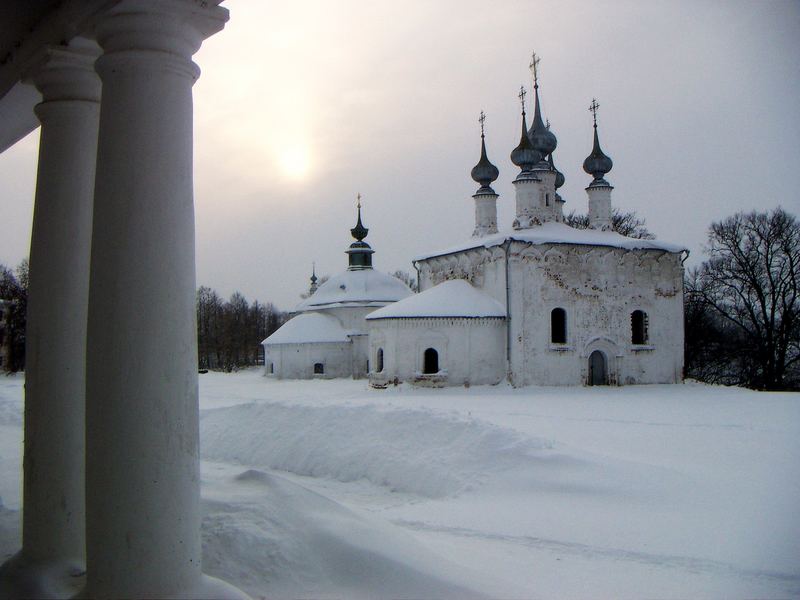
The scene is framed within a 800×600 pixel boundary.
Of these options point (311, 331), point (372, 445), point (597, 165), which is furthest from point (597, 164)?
point (372, 445)

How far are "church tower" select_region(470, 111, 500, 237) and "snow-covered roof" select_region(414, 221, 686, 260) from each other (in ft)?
4.33

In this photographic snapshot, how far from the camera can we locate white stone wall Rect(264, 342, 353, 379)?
121 feet

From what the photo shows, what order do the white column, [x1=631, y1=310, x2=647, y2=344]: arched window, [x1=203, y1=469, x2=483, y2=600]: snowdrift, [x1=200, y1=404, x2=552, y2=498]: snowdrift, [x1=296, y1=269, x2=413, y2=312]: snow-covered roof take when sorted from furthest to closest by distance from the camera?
[x1=296, y1=269, x2=413, y2=312]: snow-covered roof < [x1=631, y1=310, x2=647, y2=344]: arched window < [x1=200, y1=404, x2=552, y2=498]: snowdrift < [x1=203, y1=469, x2=483, y2=600]: snowdrift < the white column

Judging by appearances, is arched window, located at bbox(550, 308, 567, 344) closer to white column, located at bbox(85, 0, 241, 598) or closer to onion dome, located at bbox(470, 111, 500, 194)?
onion dome, located at bbox(470, 111, 500, 194)

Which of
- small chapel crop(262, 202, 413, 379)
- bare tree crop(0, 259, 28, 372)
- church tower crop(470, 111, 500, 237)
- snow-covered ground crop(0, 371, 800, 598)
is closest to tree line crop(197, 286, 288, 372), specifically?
bare tree crop(0, 259, 28, 372)

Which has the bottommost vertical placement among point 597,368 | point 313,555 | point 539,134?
point 313,555

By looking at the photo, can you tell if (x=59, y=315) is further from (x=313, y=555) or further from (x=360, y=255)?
(x=360, y=255)

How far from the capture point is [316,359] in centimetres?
3703

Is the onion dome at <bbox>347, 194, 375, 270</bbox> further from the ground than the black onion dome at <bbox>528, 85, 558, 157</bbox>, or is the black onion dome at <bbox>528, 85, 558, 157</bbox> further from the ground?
the black onion dome at <bbox>528, 85, 558, 157</bbox>

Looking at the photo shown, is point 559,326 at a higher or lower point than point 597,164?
lower

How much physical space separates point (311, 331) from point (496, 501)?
28.8 meters

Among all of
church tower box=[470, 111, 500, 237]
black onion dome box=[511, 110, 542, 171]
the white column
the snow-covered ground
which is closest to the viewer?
the white column

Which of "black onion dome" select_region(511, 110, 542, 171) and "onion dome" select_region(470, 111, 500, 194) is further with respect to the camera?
"onion dome" select_region(470, 111, 500, 194)

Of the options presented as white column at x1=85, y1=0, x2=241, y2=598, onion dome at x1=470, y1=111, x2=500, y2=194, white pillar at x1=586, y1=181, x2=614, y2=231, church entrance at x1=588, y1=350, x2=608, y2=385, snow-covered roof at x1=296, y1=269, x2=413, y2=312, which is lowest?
church entrance at x1=588, y1=350, x2=608, y2=385
